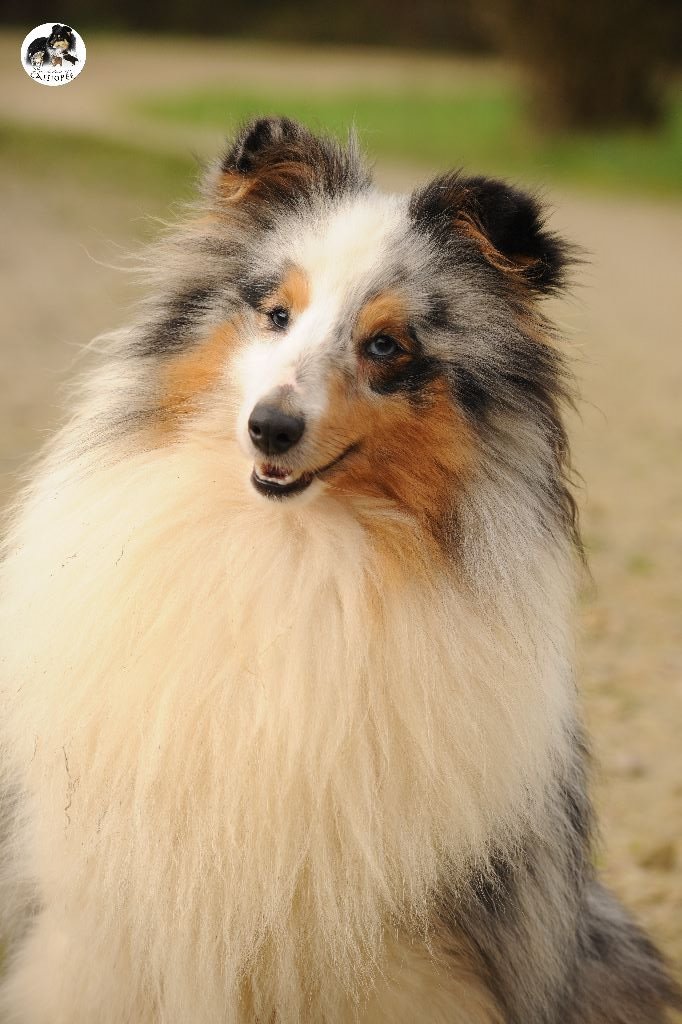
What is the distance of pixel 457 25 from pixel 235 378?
1853cm

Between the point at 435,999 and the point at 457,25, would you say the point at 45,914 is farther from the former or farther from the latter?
the point at 457,25

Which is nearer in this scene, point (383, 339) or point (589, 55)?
point (383, 339)

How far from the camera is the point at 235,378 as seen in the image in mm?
2221

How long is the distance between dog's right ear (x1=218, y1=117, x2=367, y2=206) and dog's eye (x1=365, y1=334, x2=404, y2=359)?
396 millimetres

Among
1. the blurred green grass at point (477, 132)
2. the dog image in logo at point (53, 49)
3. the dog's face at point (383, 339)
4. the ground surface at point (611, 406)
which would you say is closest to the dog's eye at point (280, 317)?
the dog's face at point (383, 339)

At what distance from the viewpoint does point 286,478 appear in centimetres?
212

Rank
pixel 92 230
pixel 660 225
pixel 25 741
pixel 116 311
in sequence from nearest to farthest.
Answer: pixel 25 741 → pixel 116 311 → pixel 92 230 → pixel 660 225

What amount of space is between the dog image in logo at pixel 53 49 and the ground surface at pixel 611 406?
0.60 metres

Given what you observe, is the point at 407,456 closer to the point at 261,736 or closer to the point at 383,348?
the point at 383,348

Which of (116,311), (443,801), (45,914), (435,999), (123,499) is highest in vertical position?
(123,499)

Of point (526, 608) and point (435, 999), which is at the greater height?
point (526, 608)

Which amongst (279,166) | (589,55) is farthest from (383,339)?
(589,55)

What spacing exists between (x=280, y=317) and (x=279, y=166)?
1.20 feet

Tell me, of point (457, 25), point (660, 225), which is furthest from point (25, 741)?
point (457, 25)
